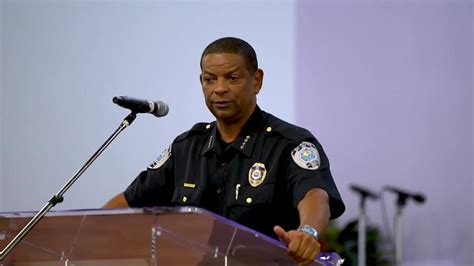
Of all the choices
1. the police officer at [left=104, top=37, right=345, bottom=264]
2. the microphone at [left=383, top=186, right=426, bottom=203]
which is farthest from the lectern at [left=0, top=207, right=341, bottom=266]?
the microphone at [left=383, top=186, right=426, bottom=203]

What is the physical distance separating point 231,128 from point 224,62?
233 millimetres

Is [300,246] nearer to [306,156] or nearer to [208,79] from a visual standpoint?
[306,156]

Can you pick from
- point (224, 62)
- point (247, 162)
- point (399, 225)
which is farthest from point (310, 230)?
point (399, 225)

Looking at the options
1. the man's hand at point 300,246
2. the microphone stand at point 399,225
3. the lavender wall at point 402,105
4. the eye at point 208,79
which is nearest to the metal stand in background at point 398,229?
the microphone stand at point 399,225

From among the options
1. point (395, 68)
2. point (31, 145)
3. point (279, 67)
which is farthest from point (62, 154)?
point (395, 68)

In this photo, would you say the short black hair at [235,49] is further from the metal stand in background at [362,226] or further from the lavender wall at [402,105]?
the metal stand in background at [362,226]

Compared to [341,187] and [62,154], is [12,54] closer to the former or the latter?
[62,154]

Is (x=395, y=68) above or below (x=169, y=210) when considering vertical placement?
above

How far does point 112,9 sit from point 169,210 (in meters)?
2.15

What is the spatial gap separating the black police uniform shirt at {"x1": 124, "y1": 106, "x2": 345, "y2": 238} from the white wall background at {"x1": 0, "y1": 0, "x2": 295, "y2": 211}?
3.54 ft

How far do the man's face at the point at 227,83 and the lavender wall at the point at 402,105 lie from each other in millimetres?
2224

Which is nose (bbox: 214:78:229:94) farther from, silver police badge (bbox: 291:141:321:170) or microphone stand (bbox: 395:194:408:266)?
microphone stand (bbox: 395:194:408:266)

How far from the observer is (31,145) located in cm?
388

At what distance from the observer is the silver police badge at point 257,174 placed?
249 cm
